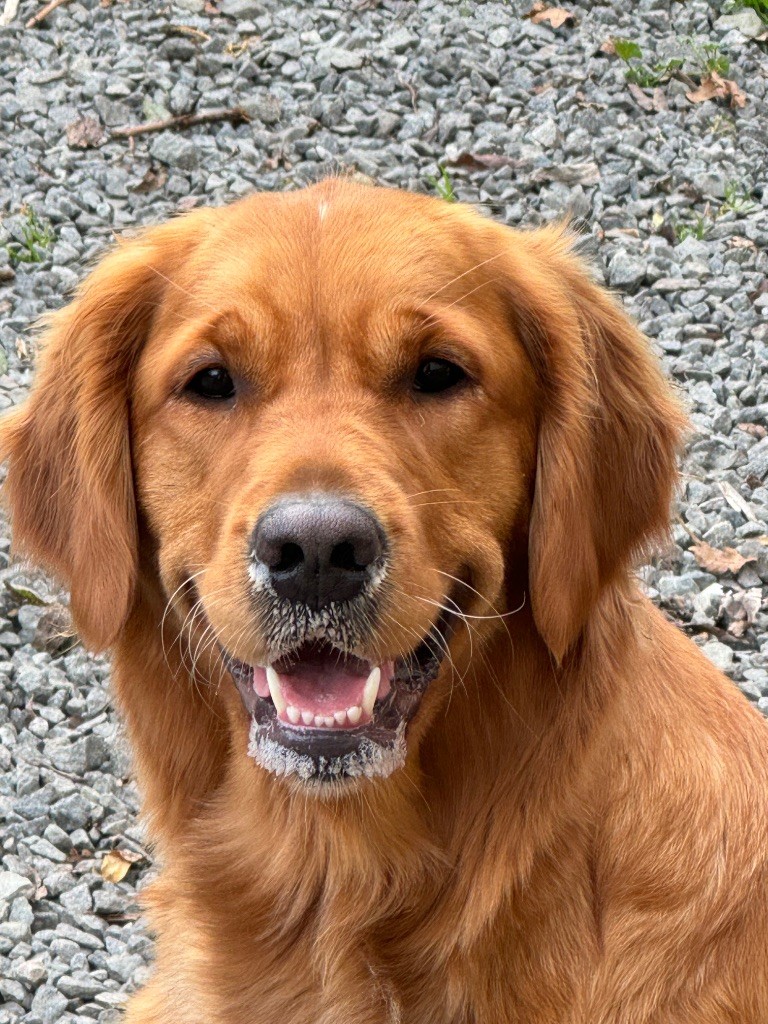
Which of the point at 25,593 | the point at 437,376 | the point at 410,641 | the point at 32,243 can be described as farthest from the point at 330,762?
the point at 32,243

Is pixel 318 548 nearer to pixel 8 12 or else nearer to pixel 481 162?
pixel 481 162

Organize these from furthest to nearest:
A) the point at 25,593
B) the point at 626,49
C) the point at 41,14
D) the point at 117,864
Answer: the point at 41,14, the point at 626,49, the point at 25,593, the point at 117,864

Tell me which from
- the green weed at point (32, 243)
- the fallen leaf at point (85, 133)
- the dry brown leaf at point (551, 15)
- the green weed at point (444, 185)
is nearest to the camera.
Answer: the green weed at point (32, 243)

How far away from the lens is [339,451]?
9.32 ft

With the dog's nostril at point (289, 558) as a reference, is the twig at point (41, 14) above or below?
below

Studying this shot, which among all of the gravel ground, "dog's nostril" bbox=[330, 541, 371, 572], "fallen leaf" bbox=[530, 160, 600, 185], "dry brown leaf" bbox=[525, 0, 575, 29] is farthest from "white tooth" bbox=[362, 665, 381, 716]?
"dry brown leaf" bbox=[525, 0, 575, 29]

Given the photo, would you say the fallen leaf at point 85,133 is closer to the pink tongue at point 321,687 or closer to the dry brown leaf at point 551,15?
the dry brown leaf at point 551,15

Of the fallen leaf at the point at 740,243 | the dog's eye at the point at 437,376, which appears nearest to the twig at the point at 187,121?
the fallen leaf at the point at 740,243

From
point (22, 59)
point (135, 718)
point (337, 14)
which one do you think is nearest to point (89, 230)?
point (22, 59)

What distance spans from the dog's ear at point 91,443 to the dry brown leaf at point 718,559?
8.94 feet

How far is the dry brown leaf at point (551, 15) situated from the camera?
24.9ft

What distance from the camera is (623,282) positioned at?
6422mm

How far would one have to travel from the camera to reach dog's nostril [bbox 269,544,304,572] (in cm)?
271

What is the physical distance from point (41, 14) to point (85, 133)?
3.06ft
